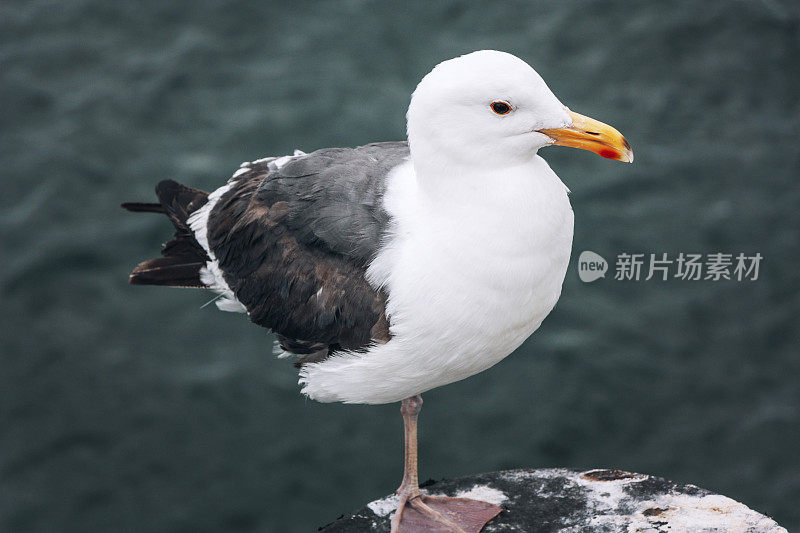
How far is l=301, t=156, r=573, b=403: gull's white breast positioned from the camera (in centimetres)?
574

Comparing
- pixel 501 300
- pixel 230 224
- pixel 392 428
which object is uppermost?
pixel 230 224

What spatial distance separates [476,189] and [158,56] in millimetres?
6726

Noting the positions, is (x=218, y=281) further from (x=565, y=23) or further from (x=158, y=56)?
(x=565, y=23)

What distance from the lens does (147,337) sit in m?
9.46

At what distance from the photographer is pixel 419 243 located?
5.96m

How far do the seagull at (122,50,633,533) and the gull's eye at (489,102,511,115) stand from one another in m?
0.02

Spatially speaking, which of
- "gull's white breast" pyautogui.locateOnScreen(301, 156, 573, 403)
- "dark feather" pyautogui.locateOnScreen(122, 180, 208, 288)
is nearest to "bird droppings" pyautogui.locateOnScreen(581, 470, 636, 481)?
"gull's white breast" pyautogui.locateOnScreen(301, 156, 573, 403)

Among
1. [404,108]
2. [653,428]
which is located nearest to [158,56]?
[404,108]

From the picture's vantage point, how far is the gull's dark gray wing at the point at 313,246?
20.6 ft

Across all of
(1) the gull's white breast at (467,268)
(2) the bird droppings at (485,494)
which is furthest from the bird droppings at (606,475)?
(1) the gull's white breast at (467,268)

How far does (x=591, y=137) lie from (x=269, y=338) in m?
4.59

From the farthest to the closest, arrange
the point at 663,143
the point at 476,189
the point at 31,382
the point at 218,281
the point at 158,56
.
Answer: the point at 158,56 → the point at 663,143 → the point at 31,382 → the point at 218,281 → the point at 476,189

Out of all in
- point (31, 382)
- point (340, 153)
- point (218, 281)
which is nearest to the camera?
point (340, 153)

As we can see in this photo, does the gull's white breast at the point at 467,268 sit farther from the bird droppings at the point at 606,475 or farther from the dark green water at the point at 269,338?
the dark green water at the point at 269,338
